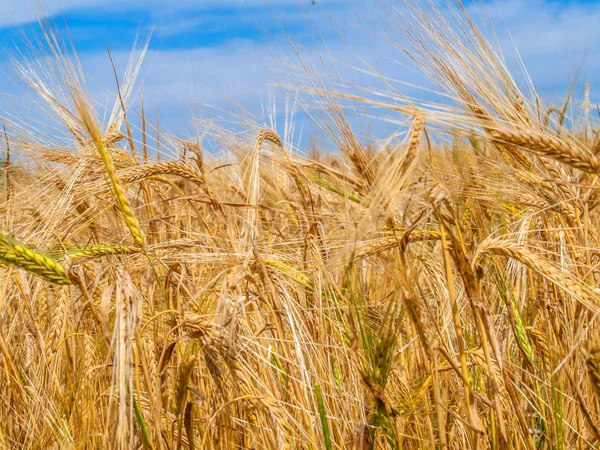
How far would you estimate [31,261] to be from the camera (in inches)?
40.5

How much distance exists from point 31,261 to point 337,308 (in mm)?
607

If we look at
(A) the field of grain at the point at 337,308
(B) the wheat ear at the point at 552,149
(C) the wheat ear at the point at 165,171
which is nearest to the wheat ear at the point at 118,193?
(A) the field of grain at the point at 337,308

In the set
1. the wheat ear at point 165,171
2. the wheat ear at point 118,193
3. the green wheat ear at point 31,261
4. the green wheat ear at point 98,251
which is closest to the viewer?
the green wheat ear at point 31,261

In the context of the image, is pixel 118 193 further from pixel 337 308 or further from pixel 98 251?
pixel 337 308

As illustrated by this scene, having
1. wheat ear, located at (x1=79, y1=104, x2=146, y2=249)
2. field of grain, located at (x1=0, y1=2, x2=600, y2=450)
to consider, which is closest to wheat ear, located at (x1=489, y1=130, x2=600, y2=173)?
field of grain, located at (x1=0, y1=2, x2=600, y2=450)

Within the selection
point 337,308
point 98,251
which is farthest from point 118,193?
point 337,308

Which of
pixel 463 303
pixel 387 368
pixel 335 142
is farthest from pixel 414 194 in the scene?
pixel 335 142

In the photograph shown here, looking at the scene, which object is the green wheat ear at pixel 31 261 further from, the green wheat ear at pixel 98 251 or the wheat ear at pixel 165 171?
the wheat ear at pixel 165 171

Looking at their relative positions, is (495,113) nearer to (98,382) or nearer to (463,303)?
(463,303)

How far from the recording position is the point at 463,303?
5.79 ft

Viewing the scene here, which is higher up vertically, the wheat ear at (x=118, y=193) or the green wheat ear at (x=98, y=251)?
the wheat ear at (x=118, y=193)

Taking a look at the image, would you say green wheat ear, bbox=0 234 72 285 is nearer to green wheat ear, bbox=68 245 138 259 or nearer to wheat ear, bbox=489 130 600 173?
green wheat ear, bbox=68 245 138 259

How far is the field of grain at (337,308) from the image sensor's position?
3.51 feet

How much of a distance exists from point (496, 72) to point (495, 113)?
0.23 m
